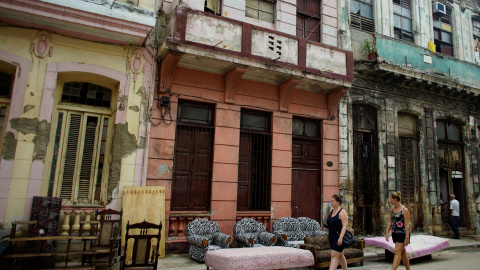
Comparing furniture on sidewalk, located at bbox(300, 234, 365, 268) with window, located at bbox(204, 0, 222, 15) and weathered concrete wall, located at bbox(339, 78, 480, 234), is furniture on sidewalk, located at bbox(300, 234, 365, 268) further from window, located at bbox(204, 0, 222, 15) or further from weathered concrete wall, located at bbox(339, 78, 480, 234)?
window, located at bbox(204, 0, 222, 15)

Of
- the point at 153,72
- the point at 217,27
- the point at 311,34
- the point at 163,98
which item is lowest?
the point at 163,98

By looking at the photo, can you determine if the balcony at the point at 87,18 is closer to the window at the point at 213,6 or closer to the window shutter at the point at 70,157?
the window shutter at the point at 70,157

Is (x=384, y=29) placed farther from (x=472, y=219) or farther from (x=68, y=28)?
(x=68, y=28)

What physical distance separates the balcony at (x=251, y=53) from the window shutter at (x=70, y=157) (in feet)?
8.00

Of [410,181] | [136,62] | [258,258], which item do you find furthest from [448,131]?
[136,62]

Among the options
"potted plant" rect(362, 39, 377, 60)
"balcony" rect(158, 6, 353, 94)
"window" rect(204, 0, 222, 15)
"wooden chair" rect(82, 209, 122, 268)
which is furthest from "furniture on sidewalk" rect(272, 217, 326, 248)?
"potted plant" rect(362, 39, 377, 60)

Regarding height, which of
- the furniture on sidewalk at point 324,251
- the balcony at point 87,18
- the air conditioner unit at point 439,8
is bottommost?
the furniture on sidewalk at point 324,251

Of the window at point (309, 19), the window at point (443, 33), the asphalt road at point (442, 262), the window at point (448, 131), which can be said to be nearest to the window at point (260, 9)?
the window at point (309, 19)

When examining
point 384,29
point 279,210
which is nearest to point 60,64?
point 279,210

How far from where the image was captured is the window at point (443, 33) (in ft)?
44.8

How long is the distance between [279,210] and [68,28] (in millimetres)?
6605

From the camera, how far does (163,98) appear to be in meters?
7.91

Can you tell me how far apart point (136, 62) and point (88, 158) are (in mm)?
2411

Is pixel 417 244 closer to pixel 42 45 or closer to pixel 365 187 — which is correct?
pixel 365 187
